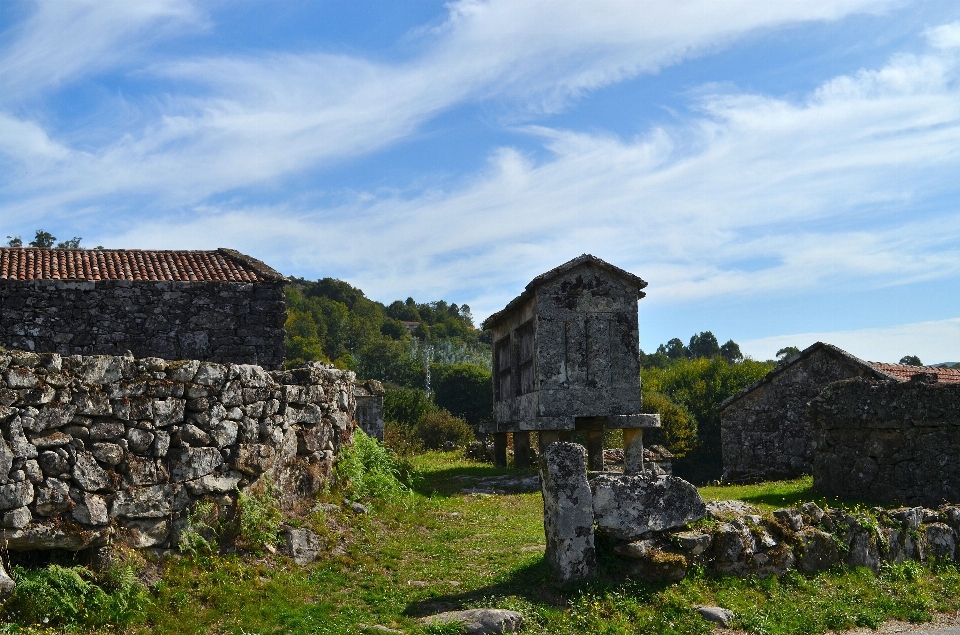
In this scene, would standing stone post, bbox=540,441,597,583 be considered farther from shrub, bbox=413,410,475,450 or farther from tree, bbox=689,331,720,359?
tree, bbox=689,331,720,359

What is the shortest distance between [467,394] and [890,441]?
161 ft

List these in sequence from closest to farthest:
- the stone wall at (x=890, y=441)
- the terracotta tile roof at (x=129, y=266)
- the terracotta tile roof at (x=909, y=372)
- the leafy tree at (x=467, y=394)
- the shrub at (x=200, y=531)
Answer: the shrub at (x=200, y=531) < the stone wall at (x=890, y=441) < the terracotta tile roof at (x=129, y=266) < the terracotta tile roof at (x=909, y=372) < the leafy tree at (x=467, y=394)

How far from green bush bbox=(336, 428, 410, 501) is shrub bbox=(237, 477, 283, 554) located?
7.11 ft

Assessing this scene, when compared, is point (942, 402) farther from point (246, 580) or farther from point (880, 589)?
point (246, 580)

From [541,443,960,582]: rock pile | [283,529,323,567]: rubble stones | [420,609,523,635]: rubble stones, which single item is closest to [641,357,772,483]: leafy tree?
[541,443,960,582]: rock pile

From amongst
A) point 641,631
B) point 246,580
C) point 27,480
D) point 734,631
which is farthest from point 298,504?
point 734,631

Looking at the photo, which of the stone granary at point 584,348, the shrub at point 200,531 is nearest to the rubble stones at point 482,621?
the shrub at point 200,531

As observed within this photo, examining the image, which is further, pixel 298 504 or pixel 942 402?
pixel 942 402

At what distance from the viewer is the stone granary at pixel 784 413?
2331 cm

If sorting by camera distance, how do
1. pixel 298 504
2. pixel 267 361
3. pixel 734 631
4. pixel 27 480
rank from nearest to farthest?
pixel 27 480 → pixel 734 631 → pixel 298 504 → pixel 267 361

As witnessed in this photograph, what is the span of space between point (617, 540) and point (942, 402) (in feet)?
29.1

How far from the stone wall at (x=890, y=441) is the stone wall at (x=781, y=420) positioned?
608 cm

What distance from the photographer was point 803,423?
77.2ft

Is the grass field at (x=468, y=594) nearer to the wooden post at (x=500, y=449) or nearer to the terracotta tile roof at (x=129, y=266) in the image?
the terracotta tile roof at (x=129, y=266)
